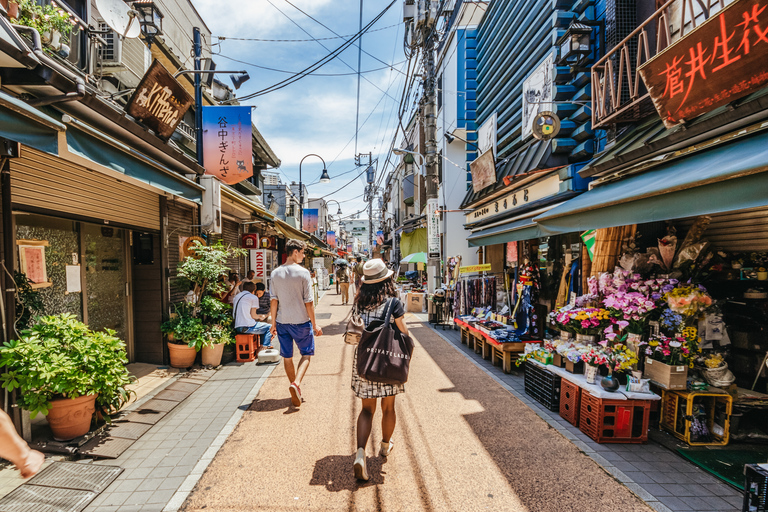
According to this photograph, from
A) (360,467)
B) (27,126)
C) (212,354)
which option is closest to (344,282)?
(212,354)

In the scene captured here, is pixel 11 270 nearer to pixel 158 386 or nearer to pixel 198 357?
pixel 158 386

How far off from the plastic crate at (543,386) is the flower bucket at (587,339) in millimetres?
617

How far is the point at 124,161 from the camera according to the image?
15.3 feet

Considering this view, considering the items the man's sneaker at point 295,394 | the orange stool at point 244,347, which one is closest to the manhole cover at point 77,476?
the man's sneaker at point 295,394

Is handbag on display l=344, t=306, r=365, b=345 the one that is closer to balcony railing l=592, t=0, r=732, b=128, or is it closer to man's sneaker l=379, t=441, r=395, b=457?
man's sneaker l=379, t=441, r=395, b=457

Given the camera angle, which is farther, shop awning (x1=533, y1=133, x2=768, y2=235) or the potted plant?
the potted plant

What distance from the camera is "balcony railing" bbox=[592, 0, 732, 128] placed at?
16.3 ft

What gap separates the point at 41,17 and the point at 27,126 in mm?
2568

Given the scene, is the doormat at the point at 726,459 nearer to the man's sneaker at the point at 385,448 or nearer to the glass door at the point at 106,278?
the man's sneaker at the point at 385,448

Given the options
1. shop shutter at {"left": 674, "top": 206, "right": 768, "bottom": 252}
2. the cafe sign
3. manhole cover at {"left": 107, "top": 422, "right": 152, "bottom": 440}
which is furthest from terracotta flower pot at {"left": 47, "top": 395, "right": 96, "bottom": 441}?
shop shutter at {"left": 674, "top": 206, "right": 768, "bottom": 252}

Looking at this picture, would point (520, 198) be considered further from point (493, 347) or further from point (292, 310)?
point (292, 310)

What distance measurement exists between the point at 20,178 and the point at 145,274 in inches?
130

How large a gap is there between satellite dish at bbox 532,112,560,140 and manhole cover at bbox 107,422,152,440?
7709 mm

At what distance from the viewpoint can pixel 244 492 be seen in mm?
3359
